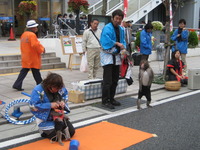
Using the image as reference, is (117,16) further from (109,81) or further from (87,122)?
(87,122)

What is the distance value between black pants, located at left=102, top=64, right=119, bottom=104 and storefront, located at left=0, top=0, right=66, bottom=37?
13.3 metres

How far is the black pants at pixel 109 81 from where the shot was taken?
5.78 m

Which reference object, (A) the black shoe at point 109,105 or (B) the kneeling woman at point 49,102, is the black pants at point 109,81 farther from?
(B) the kneeling woman at point 49,102

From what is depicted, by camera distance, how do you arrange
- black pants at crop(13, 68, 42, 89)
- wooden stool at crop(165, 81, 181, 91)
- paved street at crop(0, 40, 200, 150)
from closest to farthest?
paved street at crop(0, 40, 200, 150) < black pants at crop(13, 68, 42, 89) < wooden stool at crop(165, 81, 181, 91)

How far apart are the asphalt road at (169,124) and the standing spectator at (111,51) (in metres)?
0.72

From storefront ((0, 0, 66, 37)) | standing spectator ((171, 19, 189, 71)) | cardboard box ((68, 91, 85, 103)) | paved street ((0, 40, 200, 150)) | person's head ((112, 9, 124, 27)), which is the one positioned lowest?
paved street ((0, 40, 200, 150))

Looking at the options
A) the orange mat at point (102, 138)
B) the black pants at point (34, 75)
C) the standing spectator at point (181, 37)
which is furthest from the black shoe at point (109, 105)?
the standing spectator at point (181, 37)

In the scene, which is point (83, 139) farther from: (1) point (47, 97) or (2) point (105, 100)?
(2) point (105, 100)

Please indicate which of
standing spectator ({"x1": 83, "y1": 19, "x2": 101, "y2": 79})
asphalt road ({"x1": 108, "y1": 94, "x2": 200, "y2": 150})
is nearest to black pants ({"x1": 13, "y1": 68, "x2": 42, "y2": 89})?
standing spectator ({"x1": 83, "y1": 19, "x2": 101, "y2": 79})

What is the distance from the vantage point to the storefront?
730 inches

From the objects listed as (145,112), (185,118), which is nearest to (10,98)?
(145,112)

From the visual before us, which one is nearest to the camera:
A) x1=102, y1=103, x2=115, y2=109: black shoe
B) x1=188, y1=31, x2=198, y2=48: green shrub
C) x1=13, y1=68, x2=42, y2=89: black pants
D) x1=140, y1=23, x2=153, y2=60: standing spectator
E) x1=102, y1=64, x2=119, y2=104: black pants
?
x1=102, y1=64, x2=119, y2=104: black pants

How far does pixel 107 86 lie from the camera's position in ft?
19.1

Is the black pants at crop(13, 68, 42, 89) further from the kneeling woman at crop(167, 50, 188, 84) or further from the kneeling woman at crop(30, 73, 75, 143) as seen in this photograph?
the kneeling woman at crop(167, 50, 188, 84)
